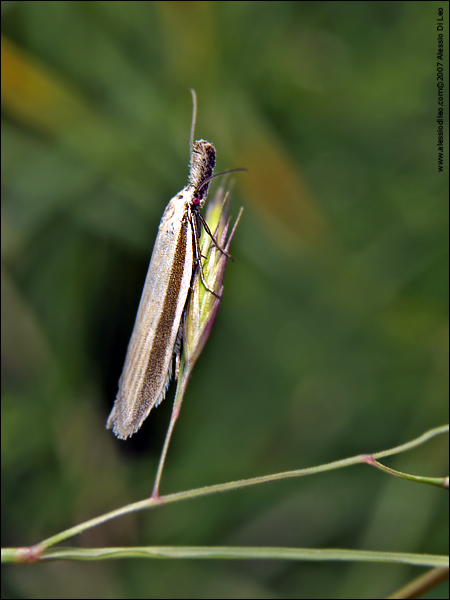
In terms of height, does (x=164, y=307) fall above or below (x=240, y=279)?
below

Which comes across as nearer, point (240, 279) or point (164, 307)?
→ point (164, 307)

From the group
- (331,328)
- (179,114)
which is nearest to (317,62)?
(179,114)

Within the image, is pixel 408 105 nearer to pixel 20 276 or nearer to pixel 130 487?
pixel 20 276

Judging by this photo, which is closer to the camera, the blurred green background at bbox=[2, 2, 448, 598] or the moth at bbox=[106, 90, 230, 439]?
the moth at bbox=[106, 90, 230, 439]

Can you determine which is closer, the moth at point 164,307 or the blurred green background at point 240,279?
the moth at point 164,307
